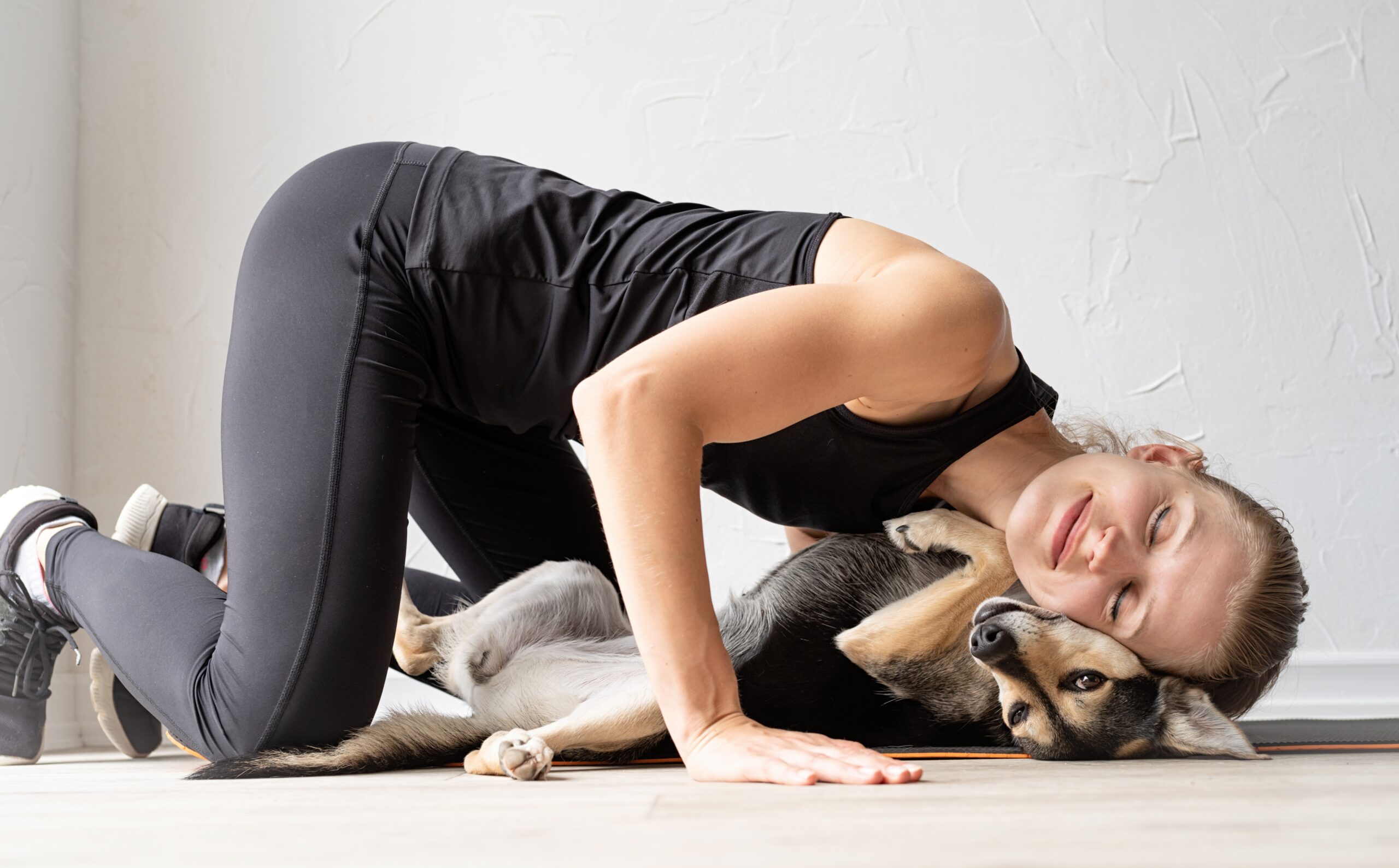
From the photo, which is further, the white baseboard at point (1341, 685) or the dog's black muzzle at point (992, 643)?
the white baseboard at point (1341, 685)

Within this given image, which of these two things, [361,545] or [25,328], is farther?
[25,328]

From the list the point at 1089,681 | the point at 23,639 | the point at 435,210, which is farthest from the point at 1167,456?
the point at 23,639

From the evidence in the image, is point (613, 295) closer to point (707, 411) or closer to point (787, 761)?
point (707, 411)

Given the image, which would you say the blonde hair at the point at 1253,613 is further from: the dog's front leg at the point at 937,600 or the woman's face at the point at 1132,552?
the dog's front leg at the point at 937,600

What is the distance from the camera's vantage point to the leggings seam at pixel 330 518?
1262mm

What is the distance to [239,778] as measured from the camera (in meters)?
1.15

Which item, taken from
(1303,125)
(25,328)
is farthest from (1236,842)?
(25,328)

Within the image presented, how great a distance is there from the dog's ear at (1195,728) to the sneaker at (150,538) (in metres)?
1.56

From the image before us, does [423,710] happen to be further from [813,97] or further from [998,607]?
[813,97]

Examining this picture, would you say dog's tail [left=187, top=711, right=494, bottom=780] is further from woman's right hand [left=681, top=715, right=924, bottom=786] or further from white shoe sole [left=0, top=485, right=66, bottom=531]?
white shoe sole [left=0, top=485, right=66, bottom=531]

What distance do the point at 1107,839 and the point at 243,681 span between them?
1.05 meters

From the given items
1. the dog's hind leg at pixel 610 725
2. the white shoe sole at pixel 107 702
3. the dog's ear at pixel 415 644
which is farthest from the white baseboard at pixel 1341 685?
the white shoe sole at pixel 107 702

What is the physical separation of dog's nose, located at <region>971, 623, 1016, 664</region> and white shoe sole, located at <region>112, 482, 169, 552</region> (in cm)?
139

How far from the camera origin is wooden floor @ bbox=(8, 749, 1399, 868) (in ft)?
2.03
